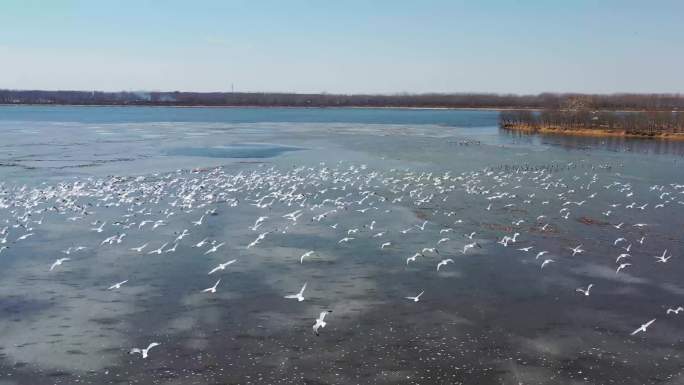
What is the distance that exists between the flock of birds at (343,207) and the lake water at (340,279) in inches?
6.6

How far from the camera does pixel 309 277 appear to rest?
19.5 meters

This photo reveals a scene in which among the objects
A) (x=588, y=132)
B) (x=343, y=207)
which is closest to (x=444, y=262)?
(x=343, y=207)

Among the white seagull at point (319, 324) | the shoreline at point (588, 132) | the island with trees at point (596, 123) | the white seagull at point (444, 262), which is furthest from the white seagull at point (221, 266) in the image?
the island with trees at point (596, 123)

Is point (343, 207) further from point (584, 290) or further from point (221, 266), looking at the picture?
point (584, 290)

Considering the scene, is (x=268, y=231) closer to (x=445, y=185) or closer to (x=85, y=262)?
(x=85, y=262)

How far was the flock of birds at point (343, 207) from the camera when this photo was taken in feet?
74.0

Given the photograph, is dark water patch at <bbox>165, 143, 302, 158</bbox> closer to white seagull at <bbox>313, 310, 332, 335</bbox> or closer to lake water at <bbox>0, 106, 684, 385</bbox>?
lake water at <bbox>0, 106, 684, 385</bbox>

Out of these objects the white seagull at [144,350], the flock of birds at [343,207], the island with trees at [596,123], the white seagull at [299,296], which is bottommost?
the white seagull at [144,350]

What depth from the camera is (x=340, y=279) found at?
19297 millimetres

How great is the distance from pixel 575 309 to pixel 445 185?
20232 millimetres

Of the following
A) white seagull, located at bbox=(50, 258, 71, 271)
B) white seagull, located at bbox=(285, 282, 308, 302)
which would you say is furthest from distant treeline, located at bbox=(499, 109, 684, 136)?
white seagull, located at bbox=(50, 258, 71, 271)

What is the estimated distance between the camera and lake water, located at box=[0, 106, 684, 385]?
45.3 feet

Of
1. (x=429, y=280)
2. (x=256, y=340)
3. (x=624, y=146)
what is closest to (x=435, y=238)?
(x=429, y=280)

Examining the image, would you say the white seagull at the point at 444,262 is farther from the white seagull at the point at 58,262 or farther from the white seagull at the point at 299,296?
the white seagull at the point at 58,262
